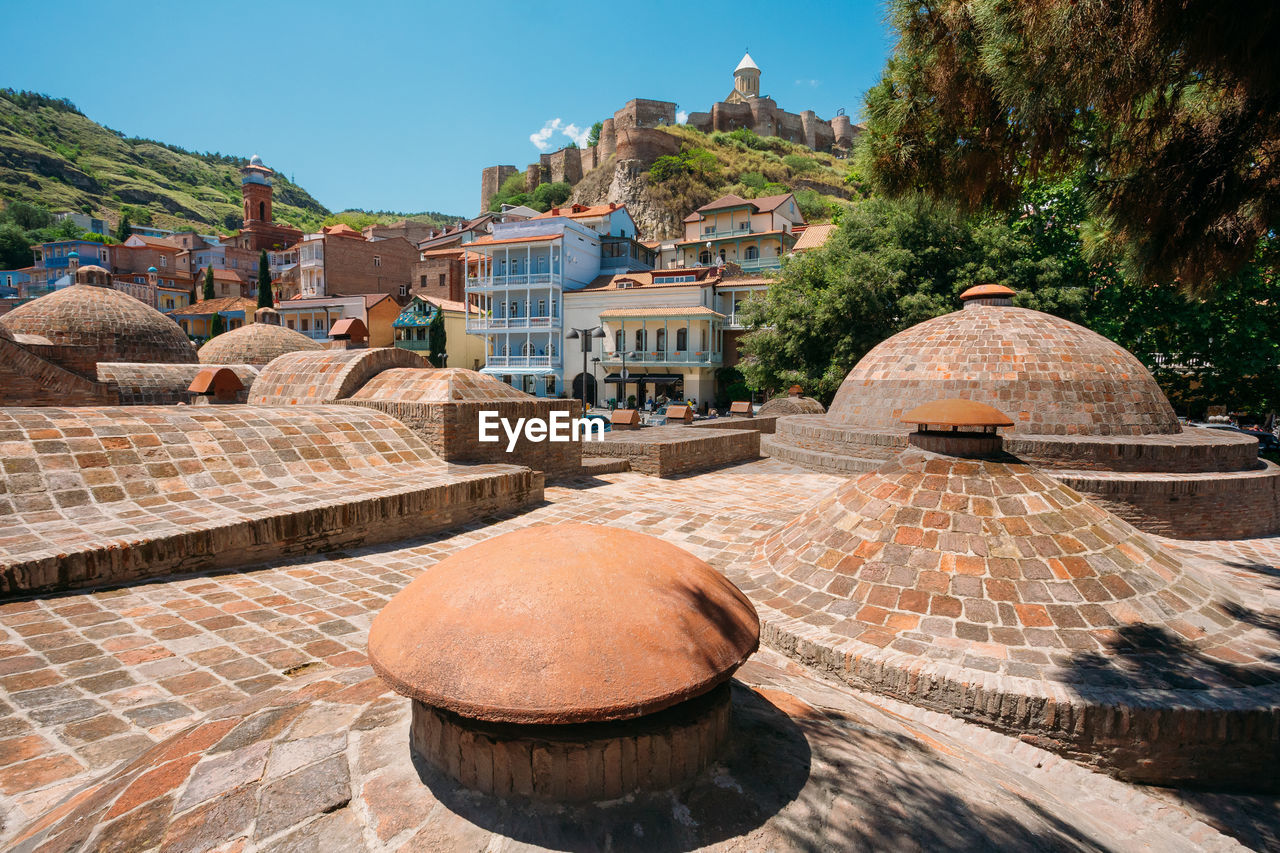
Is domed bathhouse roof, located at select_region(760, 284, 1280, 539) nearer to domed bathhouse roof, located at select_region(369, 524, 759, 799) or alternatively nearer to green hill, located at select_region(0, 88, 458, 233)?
domed bathhouse roof, located at select_region(369, 524, 759, 799)

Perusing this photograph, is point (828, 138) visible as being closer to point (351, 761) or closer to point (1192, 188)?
point (1192, 188)

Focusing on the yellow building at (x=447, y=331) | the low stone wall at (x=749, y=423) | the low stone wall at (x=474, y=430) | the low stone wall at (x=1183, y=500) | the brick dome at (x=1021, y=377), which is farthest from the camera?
the yellow building at (x=447, y=331)

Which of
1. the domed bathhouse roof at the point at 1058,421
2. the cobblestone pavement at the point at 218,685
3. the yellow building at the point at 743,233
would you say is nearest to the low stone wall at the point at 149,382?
the cobblestone pavement at the point at 218,685

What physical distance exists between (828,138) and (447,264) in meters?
65.1

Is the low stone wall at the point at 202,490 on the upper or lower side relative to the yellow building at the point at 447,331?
lower

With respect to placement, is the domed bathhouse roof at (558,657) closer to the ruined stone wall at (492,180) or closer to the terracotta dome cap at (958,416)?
the terracotta dome cap at (958,416)

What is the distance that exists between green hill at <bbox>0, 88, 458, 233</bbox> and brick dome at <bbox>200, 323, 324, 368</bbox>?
79.5m

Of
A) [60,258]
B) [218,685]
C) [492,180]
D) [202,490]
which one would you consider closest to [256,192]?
[60,258]

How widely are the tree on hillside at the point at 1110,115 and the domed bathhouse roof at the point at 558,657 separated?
4.89 metres

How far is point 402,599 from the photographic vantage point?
2.51 meters

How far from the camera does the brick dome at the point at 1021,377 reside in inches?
475

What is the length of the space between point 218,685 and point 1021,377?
13975mm

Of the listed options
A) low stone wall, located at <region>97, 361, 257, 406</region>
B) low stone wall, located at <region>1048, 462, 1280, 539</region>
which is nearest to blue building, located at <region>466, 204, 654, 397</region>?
low stone wall, located at <region>97, 361, 257, 406</region>

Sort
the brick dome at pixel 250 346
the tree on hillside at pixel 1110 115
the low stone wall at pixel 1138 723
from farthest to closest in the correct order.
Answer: the brick dome at pixel 250 346 → the tree on hillside at pixel 1110 115 → the low stone wall at pixel 1138 723
